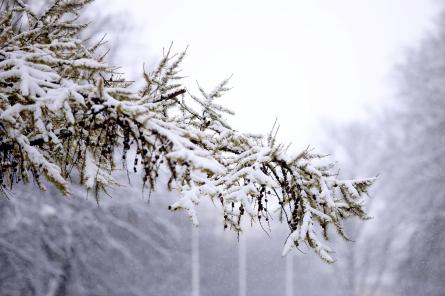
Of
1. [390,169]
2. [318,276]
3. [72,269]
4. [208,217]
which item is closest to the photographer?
[72,269]

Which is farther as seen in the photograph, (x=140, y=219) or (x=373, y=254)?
(x=373, y=254)

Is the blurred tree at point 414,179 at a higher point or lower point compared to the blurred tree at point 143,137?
higher

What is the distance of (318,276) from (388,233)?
18.2 metres

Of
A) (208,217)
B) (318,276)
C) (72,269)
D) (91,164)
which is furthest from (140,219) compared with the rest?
(318,276)

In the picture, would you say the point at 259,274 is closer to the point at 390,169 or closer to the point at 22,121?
the point at 390,169

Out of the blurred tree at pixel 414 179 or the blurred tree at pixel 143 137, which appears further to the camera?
the blurred tree at pixel 414 179

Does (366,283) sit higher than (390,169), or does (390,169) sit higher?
(390,169)

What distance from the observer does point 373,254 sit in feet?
59.7

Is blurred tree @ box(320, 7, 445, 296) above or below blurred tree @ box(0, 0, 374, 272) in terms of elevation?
above

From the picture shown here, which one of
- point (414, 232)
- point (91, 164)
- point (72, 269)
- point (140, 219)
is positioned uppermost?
point (414, 232)

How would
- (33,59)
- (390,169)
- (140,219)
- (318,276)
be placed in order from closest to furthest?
(33,59)
(140,219)
(390,169)
(318,276)

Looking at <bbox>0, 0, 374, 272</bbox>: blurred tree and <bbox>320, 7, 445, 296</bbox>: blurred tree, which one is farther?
<bbox>320, 7, 445, 296</bbox>: blurred tree

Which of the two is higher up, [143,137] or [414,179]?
[414,179]

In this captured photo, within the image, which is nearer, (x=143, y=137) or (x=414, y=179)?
(x=143, y=137)
